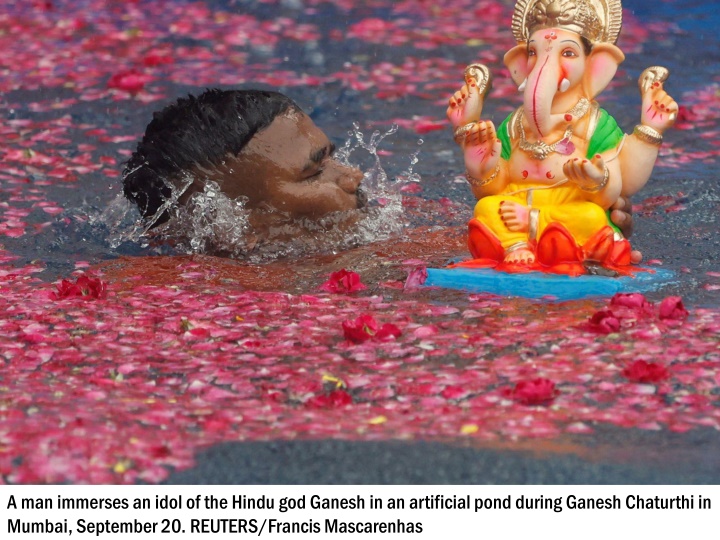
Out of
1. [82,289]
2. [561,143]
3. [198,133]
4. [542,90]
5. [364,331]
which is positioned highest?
[542,90]

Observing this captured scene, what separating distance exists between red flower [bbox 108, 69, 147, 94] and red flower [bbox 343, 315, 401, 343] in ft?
14.7

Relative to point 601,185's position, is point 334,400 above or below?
below

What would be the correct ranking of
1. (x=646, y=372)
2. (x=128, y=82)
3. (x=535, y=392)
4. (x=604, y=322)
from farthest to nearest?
(x=128, y=82) → (x=604, y=322) → (x=646, y=372) → (x=535, y=392)

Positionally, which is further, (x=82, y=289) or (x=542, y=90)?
(x=82, y=289)

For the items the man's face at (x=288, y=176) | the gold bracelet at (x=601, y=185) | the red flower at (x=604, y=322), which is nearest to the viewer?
the red flower at (x=604, y=322)

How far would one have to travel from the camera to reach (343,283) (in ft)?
15.1

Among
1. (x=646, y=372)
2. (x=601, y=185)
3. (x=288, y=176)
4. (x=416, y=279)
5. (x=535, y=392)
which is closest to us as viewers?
(x=535, y=392)

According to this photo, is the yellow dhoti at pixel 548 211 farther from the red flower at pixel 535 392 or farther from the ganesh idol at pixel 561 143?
the red flower at pixel 535 392

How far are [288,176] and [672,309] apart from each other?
1.84 meters

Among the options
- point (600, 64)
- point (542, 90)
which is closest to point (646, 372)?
point (542, 90)

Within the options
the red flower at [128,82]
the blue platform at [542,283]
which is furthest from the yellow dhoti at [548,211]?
the red flower at [128,82]

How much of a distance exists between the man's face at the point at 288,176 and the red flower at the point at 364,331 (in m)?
1.27

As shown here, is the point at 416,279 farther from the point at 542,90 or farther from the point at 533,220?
the point at 542,90

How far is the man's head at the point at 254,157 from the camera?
16.9ft
